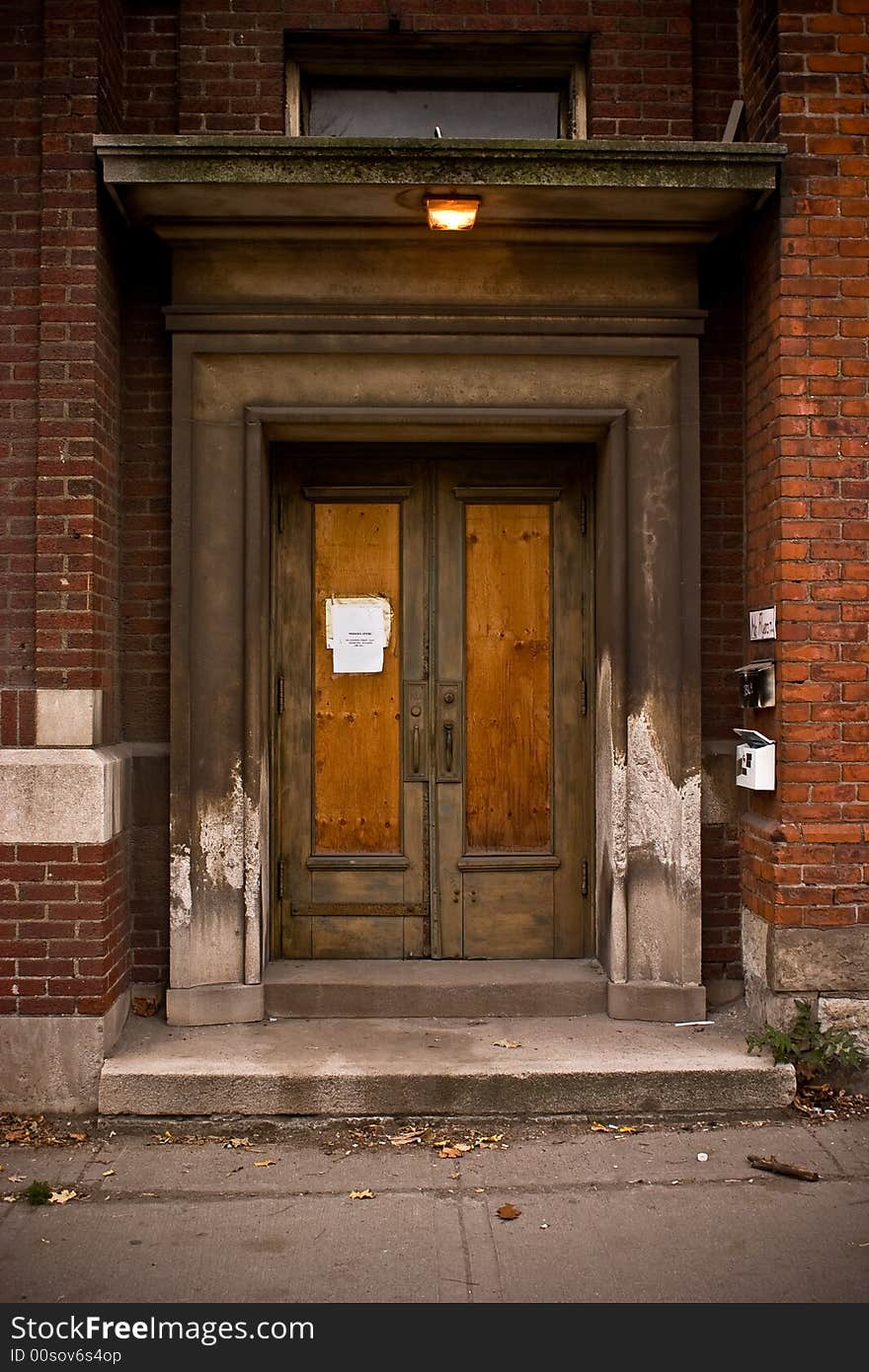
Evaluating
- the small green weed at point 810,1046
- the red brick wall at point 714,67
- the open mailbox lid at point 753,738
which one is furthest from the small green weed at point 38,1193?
the red brick wall at point 714,67

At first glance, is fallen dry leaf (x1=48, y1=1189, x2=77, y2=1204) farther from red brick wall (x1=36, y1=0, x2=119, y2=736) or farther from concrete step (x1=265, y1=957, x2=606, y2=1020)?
red brick wall (x1=36, y1=0, x2=119, y2=736)

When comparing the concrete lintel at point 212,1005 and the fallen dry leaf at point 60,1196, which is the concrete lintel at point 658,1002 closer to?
the concrete lintel at point 212,1005

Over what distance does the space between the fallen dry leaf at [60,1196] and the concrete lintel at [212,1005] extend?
1.09 m

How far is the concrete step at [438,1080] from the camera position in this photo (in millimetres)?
4473

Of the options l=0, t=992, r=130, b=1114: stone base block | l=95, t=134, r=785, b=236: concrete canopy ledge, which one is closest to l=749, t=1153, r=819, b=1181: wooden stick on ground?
l=0, t=992, r=130, b=1114: stone base block

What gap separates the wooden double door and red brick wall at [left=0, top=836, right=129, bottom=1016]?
1086mm

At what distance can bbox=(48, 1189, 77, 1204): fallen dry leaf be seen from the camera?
3.91 m

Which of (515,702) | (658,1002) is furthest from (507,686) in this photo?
(658,1002)

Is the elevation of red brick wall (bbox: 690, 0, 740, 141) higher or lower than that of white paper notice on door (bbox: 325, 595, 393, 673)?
higher

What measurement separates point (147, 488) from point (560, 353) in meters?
2.02

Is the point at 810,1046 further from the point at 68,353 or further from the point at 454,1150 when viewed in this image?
the point at 68,353

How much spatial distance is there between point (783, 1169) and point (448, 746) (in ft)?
7.75

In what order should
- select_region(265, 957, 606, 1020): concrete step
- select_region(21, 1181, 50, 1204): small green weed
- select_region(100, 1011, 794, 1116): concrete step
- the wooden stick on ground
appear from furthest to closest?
select_region(265, 957, 606, 1020): concrete step → select_region(100, 1011, 794, 1116): concrete step → the wooden stick on ground → select_region(21, 1181, 50, 1204): small green weed

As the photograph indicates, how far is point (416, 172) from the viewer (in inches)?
180
